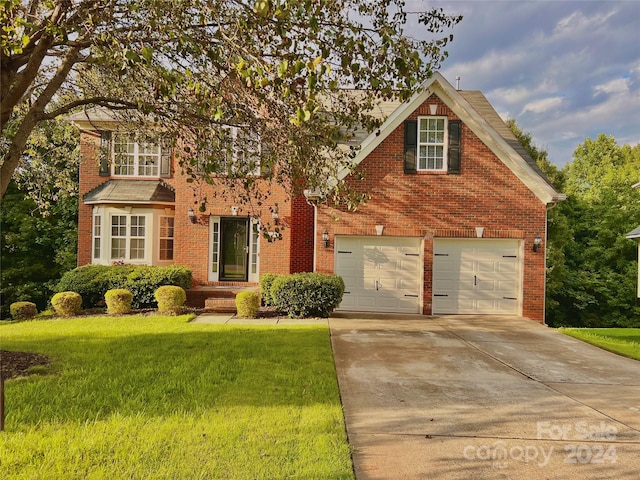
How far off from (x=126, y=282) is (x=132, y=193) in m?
3.62

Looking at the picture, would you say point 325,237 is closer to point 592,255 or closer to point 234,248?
point 234,248

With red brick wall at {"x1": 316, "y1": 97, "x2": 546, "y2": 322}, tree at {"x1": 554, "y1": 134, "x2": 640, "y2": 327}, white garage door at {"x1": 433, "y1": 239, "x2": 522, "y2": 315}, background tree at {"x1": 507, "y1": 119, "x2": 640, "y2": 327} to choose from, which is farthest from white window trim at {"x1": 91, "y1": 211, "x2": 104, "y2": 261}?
tree at {"x1": 554, "y1": 134, "x2": 640, "y2": 327}

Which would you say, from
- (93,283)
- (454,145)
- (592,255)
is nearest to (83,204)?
(93,283)

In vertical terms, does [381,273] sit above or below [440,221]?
below

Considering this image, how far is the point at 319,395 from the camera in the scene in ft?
17.3

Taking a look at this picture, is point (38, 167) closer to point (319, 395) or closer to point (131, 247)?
point (131, 247)

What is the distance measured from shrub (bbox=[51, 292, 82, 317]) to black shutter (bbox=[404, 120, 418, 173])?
10.5 m

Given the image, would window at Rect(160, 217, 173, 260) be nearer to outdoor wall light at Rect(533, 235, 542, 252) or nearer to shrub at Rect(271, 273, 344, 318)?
shrub at Rect(271, 273, 344, 318)

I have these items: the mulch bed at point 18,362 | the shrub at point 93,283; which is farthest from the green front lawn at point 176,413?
the shrub at point 93,283

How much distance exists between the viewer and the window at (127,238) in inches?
593

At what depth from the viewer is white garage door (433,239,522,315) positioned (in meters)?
12.8

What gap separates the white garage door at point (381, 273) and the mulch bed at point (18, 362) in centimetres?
801

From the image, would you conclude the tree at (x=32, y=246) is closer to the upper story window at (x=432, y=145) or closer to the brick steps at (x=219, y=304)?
the brick steps at (x=219, y=304)

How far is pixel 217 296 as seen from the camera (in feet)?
45.1
